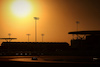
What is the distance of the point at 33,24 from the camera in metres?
5.16

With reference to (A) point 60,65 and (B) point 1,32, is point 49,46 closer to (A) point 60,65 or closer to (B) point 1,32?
(A) point 60,65

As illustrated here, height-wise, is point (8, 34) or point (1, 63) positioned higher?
point (8, 34)

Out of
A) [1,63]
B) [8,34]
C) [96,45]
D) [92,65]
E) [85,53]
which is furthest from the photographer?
[8,34]

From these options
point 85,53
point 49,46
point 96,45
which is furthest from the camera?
point 49,46

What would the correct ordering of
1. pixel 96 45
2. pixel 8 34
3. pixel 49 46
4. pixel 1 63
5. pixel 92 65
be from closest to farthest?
pixel 92 65 → pixel 1 63 → pixel 96 45 → pixel 49 46 → pixel 8 34

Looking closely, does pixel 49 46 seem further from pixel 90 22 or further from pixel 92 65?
pixel 90 22

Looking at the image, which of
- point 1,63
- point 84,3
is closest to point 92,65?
point 1,63

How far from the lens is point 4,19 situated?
515cm

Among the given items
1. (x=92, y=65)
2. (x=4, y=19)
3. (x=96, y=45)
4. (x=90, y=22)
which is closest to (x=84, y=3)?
(x=90, y=22)

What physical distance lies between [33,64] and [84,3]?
4.50 metres

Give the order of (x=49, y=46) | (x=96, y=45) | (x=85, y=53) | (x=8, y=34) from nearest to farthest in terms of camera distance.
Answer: (x=85, y=53)
(x=96, y=45)
(x=49, y=46)
(x=8, y=34)

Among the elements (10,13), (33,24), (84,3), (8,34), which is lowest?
(8,34)

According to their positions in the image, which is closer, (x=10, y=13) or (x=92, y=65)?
(x=92, y=65)

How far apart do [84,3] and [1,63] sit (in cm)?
455
